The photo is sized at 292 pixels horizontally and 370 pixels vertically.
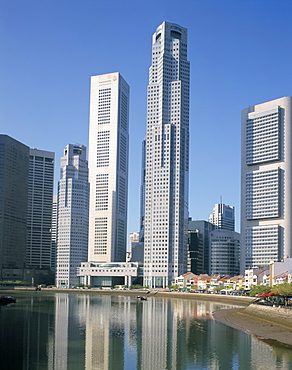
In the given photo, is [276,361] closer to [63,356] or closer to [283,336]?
[283,336]

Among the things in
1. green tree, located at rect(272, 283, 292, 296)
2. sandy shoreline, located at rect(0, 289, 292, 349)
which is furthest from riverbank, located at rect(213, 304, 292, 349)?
green tree, located at rect(272, 283, 292, 296)

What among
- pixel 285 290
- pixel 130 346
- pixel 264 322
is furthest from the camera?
pixel 285 290

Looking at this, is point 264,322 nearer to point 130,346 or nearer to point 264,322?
point 264,322

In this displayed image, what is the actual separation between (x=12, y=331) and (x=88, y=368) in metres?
32.3

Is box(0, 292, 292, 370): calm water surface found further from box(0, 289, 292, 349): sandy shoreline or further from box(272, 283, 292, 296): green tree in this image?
box(272, 283, 292, 296): green tree

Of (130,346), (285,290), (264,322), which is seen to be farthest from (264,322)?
(130,346)

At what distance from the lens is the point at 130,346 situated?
253 ft

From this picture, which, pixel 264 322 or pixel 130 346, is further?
pixel 264 322

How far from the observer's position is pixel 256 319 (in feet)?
354

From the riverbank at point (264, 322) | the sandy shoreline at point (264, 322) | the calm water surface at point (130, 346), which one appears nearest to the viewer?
the calm water surface at point (130, 346)

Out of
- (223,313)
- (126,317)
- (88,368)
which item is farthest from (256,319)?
(88,368)

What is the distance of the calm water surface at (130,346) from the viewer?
211 ft

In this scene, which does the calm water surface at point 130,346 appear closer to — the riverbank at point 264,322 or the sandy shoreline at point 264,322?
the riverbank at point 264,322

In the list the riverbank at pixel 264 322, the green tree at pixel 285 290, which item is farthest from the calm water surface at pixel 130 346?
the green tree at pixel 285 290
